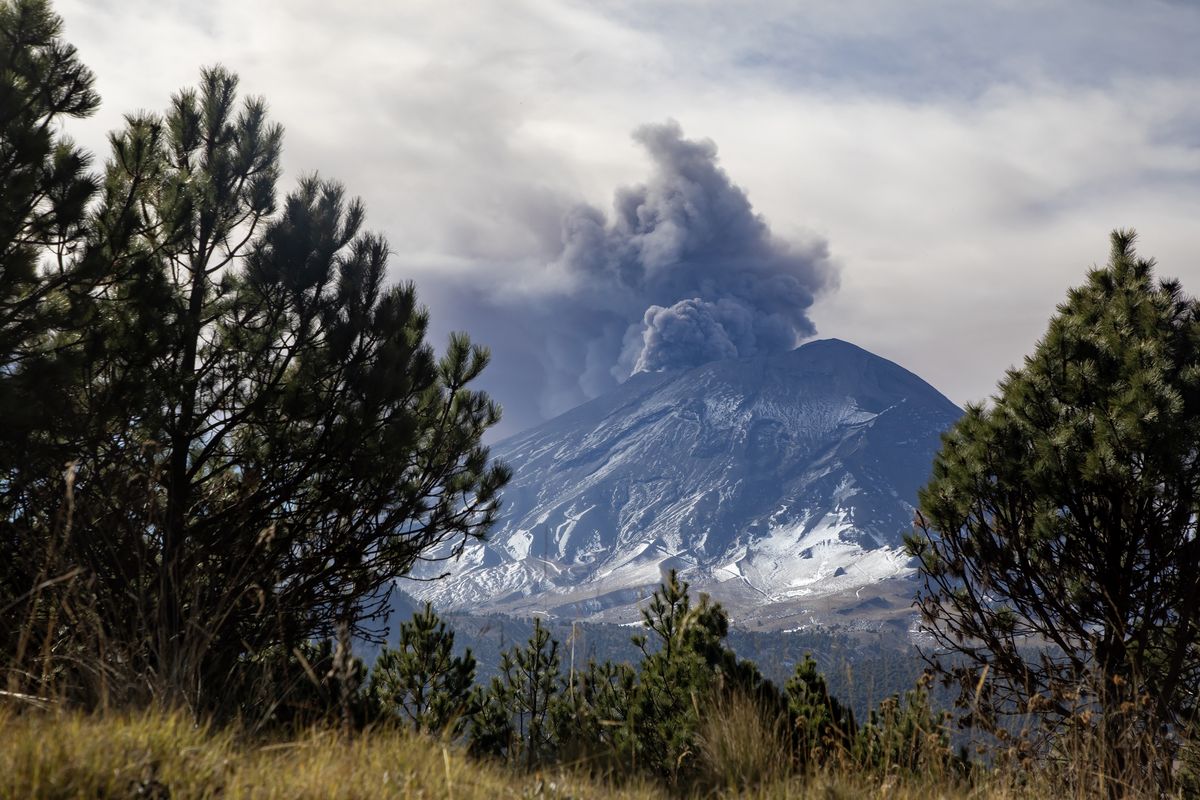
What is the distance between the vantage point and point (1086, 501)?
10.2m

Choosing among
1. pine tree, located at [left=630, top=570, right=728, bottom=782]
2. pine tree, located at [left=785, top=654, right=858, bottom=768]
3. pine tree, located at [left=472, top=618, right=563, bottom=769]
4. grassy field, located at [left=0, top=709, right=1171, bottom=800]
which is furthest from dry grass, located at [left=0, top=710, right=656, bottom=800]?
pine tree, located at [left=630, top=570, right=728, bottom=782]

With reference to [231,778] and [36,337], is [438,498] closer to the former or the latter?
[36,337]

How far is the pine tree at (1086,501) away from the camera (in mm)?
9305

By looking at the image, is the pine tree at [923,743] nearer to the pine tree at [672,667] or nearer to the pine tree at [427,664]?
the pine tree at [672,667]

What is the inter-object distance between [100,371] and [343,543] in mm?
3132

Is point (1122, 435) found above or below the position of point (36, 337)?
below

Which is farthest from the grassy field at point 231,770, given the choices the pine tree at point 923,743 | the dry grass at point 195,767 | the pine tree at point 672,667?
the pine tree at point 672,667

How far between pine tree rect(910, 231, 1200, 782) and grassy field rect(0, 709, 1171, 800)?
6538 millimetres

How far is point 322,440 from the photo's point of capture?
871 cm

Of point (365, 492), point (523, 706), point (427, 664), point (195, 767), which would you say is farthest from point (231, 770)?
point (427, 664)

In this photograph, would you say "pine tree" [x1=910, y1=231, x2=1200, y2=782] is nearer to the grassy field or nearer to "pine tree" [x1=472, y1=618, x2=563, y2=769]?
"pine tree" [x1=472, y1=618, x2=563, y2=769]

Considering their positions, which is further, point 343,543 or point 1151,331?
point 1151,331

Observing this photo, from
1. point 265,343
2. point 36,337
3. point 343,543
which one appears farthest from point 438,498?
point 36,337

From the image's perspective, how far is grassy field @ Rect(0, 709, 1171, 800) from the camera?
8.25ft
